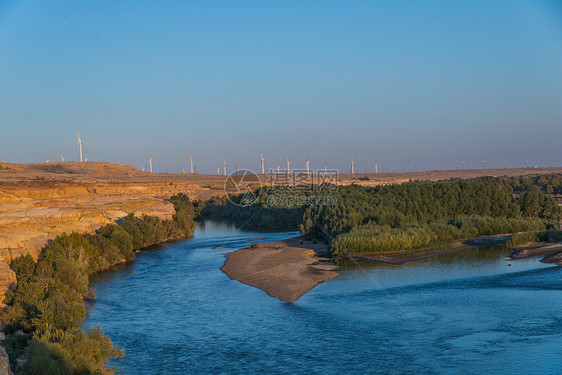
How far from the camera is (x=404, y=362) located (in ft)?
Answer: 64.0

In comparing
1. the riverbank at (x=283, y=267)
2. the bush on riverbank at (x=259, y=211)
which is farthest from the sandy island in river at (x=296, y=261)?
the bush on riverbank at (x=259, y=211)

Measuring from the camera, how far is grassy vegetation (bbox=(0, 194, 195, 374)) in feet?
53.0

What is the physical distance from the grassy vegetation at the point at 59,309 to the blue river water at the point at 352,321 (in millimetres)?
1996

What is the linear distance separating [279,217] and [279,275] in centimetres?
3627

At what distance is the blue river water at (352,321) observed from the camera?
1977 centimetres

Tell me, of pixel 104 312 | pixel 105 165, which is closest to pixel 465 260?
pixel 104 312

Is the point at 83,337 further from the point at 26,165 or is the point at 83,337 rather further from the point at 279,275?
the point at 26,165

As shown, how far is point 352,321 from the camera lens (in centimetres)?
2473

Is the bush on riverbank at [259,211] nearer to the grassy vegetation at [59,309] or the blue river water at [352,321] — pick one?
the grassy vegetation at [59,309]

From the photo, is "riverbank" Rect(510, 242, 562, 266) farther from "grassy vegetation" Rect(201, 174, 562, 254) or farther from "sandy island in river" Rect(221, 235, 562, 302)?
"grassy vegetation" Rect(201, 174, 562, 254)

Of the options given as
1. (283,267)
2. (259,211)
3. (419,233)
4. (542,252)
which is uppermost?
(259,211)

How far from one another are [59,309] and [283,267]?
62.6 feet

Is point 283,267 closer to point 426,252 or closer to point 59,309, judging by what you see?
point 426,252

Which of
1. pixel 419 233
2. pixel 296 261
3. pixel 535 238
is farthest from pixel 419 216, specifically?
pixel 296 261
